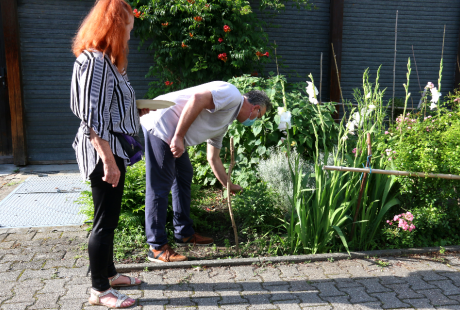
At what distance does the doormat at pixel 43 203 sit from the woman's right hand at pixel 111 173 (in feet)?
6.04

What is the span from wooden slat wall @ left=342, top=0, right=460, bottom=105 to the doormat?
5239 millimetres

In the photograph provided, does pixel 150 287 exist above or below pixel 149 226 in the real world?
below

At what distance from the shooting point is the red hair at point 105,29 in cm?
228

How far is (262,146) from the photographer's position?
179 inches

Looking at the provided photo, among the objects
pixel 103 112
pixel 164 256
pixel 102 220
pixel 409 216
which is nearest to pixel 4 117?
pixel 164 256

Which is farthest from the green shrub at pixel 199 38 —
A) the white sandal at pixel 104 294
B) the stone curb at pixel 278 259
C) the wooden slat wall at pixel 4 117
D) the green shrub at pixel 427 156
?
the white sandal at pixel 104 294

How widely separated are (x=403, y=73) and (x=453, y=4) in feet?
5.35

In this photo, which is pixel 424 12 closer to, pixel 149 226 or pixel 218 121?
pixel 218 121

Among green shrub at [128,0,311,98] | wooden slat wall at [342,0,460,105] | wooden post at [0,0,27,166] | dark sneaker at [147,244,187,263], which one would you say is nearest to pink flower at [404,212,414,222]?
dark sneaker at [147,244,187,263]

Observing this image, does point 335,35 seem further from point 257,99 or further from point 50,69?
point 50,69

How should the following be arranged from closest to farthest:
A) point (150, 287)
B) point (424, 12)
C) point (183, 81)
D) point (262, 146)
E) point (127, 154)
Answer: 1. point (127, 154)
2. point (150, 287)
3. point (262, 146)
4. point (183, 81)
5. point (424, 12)

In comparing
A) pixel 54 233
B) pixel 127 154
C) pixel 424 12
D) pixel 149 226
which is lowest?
pixel 54 233

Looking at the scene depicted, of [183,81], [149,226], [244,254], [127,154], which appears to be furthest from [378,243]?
[183,81]

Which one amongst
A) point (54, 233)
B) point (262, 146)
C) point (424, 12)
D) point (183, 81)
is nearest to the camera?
point (54, 233)
